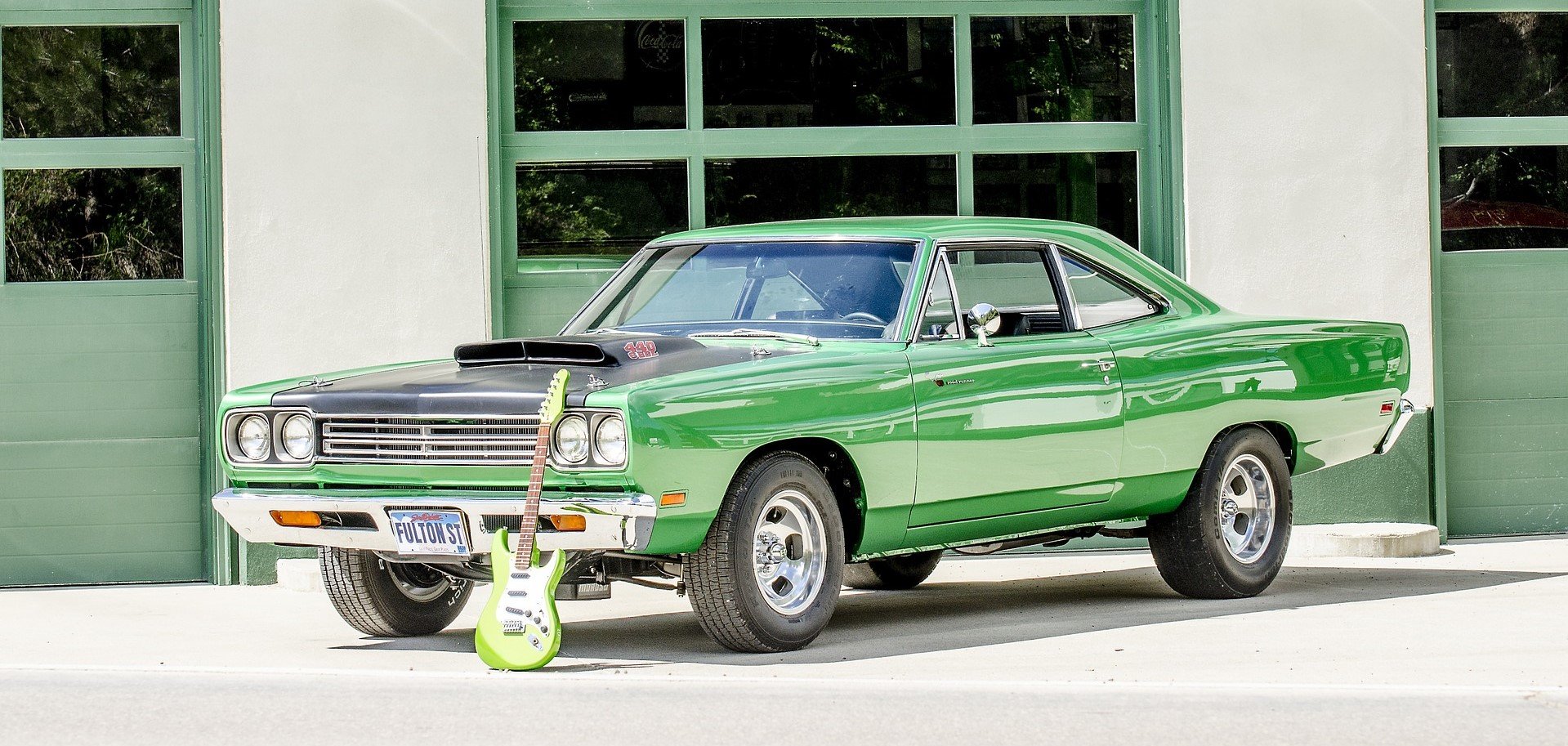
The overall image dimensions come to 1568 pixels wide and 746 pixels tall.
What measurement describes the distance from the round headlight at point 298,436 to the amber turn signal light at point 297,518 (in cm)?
20

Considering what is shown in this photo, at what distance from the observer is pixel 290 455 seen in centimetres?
765

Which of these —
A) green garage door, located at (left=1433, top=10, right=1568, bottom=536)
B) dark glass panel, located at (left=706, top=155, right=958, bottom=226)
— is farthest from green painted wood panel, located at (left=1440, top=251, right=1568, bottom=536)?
dark glass panel, located at (left=706, top=155, right=958, bottom=226)

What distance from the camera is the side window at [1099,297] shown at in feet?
29.6

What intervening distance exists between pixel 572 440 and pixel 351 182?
4.75 m

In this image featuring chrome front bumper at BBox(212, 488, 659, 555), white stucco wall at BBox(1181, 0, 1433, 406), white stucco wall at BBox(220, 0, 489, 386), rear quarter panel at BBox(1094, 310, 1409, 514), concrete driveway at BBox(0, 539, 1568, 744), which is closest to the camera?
concrete driveway at BBox(0, 539, 1568, 744)

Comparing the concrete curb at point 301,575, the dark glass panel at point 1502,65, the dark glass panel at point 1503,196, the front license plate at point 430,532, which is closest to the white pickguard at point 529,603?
the front license plate at point 430,532

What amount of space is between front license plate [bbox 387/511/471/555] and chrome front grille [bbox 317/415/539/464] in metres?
0.19

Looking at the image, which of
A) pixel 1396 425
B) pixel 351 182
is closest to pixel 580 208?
pixel 351 182

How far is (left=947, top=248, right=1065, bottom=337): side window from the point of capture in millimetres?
8594

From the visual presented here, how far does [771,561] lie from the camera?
24.9 feet

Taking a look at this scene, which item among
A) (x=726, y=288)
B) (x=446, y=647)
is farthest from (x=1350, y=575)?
(x=446, y=647)

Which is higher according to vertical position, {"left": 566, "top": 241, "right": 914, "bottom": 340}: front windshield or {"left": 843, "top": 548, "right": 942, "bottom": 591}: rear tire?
{"left": 566, "top": 241, "right": 914, "bottom": 340}: front windshield

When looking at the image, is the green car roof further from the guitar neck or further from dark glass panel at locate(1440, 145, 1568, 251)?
dark glass panel at locate(1440, 145, 1568, 251)

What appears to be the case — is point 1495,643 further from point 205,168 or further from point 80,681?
point 205,168
